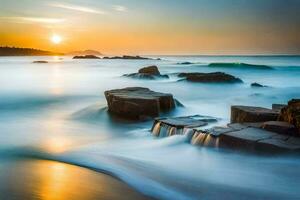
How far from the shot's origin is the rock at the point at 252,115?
937 centimetres

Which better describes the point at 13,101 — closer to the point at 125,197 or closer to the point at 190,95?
the point at 190,95

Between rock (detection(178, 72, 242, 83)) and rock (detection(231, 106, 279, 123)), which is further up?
rock (detection(178, 72, 242, 83))

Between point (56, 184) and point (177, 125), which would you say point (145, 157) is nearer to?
point (177, 125)

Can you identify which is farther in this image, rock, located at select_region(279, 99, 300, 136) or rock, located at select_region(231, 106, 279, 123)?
rock, located at select_region(231, 106, 279, 123)

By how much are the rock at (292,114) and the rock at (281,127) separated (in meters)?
0.11

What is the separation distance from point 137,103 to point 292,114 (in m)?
5.22

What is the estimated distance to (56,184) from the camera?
609 cm

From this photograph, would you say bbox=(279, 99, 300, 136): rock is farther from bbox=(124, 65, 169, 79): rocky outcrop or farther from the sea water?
bbox=(124, 65, 169, 79): rocky outcrop

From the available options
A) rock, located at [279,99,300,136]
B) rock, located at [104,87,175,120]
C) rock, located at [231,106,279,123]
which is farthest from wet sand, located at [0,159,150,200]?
rock, located at [104,87,175,120]

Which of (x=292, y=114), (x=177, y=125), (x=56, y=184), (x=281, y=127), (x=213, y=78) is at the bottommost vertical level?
(x=56, y=184)

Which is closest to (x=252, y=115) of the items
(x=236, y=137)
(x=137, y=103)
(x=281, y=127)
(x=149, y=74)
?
(x=281, y=127)

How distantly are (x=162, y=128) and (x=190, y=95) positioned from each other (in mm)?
11149

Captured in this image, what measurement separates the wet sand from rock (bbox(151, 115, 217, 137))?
2855 mm

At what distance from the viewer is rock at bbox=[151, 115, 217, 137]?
9.06 meters
